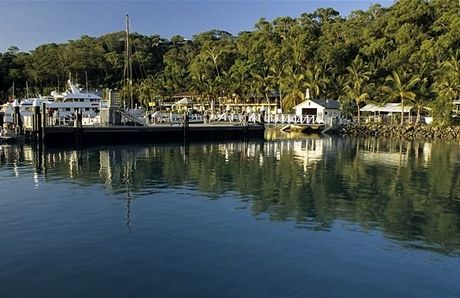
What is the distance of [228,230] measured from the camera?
18.3 meters

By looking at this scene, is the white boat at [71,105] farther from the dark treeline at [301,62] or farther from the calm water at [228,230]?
the dark treeline at [301,62]

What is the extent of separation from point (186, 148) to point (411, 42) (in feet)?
182

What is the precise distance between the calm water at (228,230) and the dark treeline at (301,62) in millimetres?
47955

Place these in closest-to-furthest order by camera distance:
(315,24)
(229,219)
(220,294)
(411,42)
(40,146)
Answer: (220,294)
(229,219)
(40,146)
(411,42)
(315,24)

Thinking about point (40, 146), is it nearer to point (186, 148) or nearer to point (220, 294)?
point (186, 148)

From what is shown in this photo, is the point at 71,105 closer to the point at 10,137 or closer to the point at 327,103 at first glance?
the point at 10,137

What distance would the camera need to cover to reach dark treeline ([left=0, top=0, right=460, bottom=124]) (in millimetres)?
81250

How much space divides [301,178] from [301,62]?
69.4m

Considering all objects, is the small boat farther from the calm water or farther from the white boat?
the calm water

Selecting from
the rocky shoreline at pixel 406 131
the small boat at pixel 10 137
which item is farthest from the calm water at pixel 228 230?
the rocky shoreline at pixel 406 131

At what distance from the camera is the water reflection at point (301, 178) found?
67.3ft

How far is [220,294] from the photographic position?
12289 mm

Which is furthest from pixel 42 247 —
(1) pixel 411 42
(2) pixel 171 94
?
(2) pixel 171 94

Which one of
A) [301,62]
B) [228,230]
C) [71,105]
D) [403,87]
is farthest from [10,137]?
[301,62]
